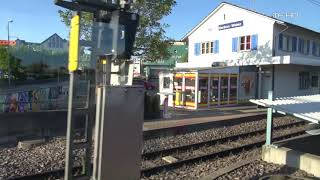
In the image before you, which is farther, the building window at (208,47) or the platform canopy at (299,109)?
the building window at (208,47)

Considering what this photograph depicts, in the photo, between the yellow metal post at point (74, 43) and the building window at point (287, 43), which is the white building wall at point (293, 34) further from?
the yellow metal post at point (74, 43)

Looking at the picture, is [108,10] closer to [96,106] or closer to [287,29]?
[96,106]

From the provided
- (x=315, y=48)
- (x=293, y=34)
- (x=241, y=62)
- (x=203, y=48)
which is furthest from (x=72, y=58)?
(x=315, y=48)

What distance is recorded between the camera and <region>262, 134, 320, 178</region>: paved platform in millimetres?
9539

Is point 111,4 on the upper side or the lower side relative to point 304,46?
lower

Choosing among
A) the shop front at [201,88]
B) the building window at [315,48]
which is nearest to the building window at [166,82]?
the shop front at [201,88]

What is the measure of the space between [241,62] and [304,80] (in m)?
6.80

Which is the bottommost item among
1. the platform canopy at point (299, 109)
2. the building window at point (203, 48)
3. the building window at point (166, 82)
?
the platform canopy at point (299, 109)

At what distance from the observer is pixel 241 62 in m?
34.8

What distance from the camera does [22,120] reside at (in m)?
16.2

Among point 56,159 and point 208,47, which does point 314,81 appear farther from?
point 56,159

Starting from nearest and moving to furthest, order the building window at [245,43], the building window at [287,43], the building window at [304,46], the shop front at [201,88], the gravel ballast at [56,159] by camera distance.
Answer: the gravel ballast at [56,159]
the shop front at [201,88]
the building window at [245,43]
the building window at [287,43]
the building window at [304,46]

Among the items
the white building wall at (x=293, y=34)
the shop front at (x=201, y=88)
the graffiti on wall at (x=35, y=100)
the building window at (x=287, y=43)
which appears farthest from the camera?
the building window at (x=287, y=43)

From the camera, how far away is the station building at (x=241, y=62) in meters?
26.0
